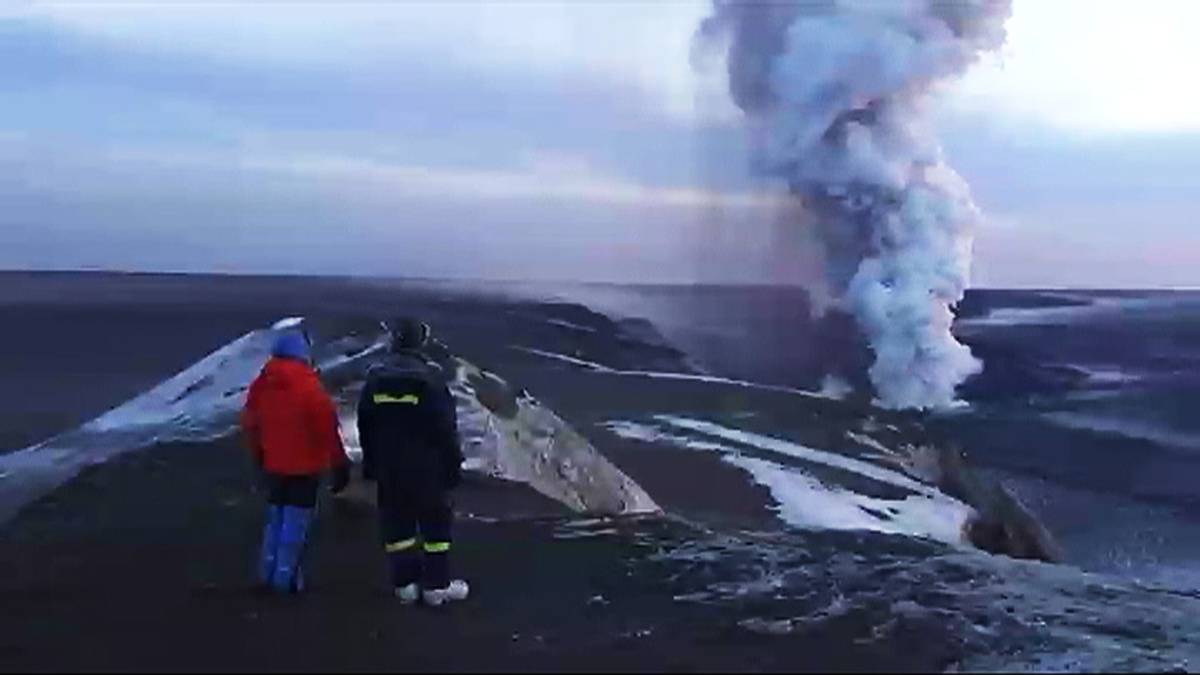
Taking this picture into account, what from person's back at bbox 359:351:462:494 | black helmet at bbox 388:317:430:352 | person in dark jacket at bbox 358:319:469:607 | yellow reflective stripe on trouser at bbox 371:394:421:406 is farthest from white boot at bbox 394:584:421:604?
black helmet at bbox 388:317:430:352

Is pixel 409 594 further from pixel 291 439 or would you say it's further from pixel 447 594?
pixel 291 439

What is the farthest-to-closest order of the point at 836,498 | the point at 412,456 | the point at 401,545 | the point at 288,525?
the point at 836,498 → the point at 288,525 → the point at 401,545 → the point at 412,456

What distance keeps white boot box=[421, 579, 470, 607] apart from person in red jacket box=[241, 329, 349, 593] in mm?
906

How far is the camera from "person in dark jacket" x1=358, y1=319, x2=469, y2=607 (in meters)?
9.77

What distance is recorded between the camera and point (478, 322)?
260 ft

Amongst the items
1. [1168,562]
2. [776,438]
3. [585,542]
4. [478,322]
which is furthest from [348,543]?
[478,322]

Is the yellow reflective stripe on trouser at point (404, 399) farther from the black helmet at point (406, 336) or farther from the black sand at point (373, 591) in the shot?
the black sand at point (373, 591)

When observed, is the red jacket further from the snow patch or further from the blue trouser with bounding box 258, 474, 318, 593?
the snow patch

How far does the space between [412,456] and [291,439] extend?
84 centimetres

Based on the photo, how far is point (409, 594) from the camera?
998 centimetres

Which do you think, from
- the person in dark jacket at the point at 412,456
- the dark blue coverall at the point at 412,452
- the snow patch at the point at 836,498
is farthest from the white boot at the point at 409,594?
the snow patch at the point at 836,498

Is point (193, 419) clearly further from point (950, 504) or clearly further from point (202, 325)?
point (202, 325)

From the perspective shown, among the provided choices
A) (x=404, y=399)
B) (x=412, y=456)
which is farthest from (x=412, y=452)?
(x=404, y=399)

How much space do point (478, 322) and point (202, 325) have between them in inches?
563
